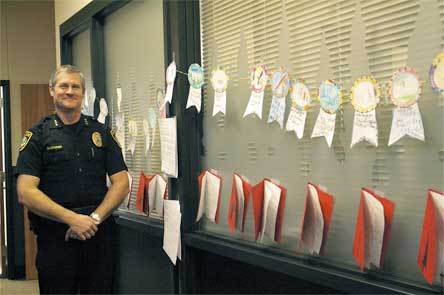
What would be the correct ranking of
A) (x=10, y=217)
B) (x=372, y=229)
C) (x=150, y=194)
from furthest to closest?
(x=10, y=217) → (x=150, y=194) → (x=372, y=229)

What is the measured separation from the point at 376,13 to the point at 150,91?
158cm

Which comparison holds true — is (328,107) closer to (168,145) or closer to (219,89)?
→ (219,89)

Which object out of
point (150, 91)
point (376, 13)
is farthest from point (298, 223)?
point (150, 91)

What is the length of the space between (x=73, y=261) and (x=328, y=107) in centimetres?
134

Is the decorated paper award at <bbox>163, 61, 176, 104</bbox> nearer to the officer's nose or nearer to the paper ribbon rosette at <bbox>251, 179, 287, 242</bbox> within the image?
the officer's nose

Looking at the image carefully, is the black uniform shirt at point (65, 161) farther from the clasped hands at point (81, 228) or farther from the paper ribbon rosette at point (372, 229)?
the paper ribbon rosette at point (372, 229)

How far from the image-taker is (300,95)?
188 cm

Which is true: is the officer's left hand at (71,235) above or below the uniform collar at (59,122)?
below

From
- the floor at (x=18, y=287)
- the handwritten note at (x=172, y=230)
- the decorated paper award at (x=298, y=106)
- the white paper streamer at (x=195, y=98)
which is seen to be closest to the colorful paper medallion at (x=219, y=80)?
the white paper streamer at (x=195, y=98)

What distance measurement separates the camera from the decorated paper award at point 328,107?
5.65 feet

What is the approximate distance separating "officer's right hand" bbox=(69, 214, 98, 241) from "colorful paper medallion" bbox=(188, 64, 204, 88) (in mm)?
716

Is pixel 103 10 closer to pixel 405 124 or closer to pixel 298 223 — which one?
pixel 298 223

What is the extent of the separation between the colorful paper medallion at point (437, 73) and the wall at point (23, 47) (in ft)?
14.9

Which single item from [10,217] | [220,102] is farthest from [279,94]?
[10,217]
